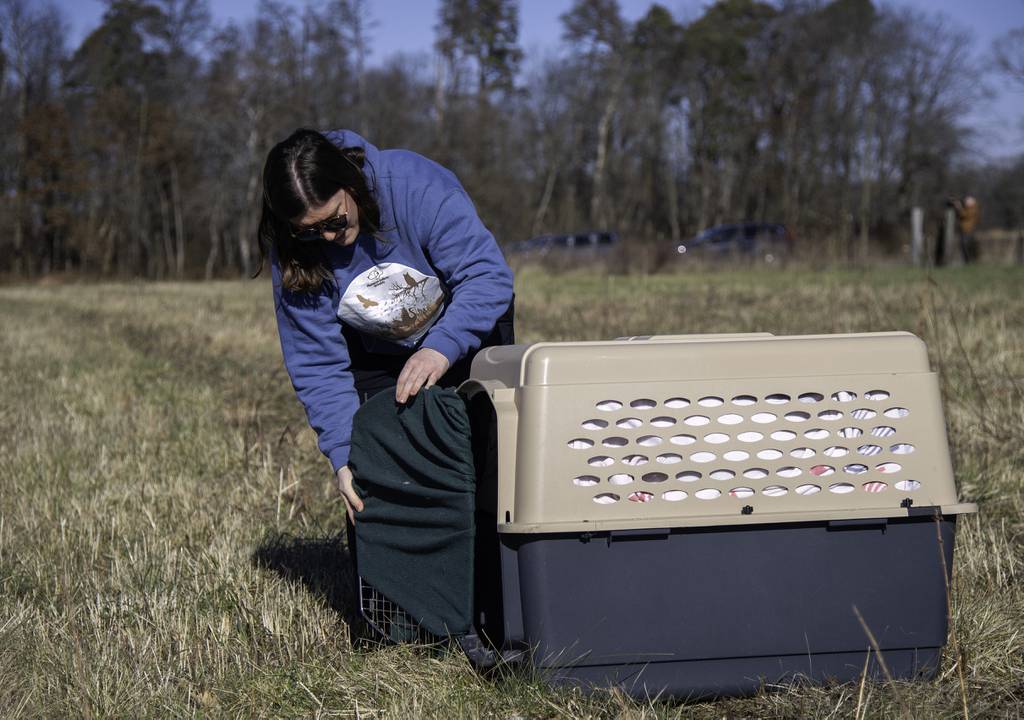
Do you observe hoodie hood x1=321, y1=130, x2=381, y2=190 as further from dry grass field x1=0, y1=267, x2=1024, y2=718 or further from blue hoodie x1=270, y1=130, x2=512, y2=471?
dry grass field x1=0, y1=267, x2=1024, y2=718

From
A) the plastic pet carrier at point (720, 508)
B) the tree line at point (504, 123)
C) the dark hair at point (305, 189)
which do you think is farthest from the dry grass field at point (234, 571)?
the tree line at point (504, 123)

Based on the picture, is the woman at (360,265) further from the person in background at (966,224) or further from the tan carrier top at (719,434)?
the person in background at (966,224)

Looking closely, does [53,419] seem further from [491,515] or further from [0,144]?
[0,144]

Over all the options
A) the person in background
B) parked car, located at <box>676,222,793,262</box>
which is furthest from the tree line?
the person in background

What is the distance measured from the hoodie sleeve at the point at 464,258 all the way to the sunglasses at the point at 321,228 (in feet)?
0.70

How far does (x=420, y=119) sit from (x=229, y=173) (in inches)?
304

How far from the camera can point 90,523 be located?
3896 mm

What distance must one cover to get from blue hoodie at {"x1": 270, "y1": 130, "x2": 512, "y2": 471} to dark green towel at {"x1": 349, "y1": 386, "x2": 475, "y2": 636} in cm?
26

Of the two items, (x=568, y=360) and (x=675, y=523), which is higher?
(x=568, y=360)

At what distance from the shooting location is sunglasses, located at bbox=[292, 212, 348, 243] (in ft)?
9.00

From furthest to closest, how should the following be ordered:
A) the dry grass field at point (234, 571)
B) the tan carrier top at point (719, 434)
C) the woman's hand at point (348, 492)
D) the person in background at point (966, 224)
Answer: the person in background at point (966, 224) → the woman's hand at point (348, 492) → the dry grass field at point (234, 571) → the tan carrier top at point (719, 434)

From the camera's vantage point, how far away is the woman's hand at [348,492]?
2.64 metres

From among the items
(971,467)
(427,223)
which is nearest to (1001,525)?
(971,467)

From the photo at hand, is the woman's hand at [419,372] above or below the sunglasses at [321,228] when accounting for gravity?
below
